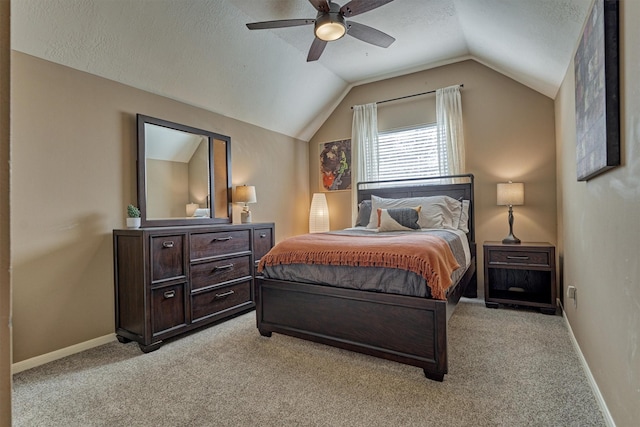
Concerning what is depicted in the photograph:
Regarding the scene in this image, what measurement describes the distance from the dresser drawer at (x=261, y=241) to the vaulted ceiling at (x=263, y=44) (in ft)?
4.93

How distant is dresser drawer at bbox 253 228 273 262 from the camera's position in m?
3.52

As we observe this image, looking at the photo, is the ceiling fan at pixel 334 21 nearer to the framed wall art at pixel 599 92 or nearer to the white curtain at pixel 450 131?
the framed wall art at pixel 599 92

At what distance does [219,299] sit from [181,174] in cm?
135

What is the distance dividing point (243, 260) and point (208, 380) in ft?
4.78

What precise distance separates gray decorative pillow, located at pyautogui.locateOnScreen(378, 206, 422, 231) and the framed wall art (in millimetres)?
1555

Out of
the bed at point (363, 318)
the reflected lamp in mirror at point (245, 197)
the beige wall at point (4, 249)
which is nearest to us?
the beige wall at point (4, 249)

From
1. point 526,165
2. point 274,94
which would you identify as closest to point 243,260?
point 274,94

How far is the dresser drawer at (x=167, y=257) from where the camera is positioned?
2576mm

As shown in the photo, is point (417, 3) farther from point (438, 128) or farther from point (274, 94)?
point (274, 94)

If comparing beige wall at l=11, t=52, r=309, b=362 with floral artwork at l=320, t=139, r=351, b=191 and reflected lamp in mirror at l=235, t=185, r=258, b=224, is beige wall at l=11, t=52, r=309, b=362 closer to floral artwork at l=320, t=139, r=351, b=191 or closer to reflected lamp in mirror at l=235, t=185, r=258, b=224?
reflected lamp in mirror at l=235, t=185, r=258, b=224

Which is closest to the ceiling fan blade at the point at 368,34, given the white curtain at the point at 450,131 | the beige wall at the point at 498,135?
the white curtain at the point at 450,131

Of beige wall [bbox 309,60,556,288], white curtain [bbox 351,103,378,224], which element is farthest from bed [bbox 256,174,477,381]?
white curtain [bbox 351,103,378,224]

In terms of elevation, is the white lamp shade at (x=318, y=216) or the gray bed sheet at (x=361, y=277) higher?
the white lamp shade at (x=318, y=216)

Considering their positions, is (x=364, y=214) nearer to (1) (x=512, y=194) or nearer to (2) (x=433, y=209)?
(2) (x=433, y=209)
